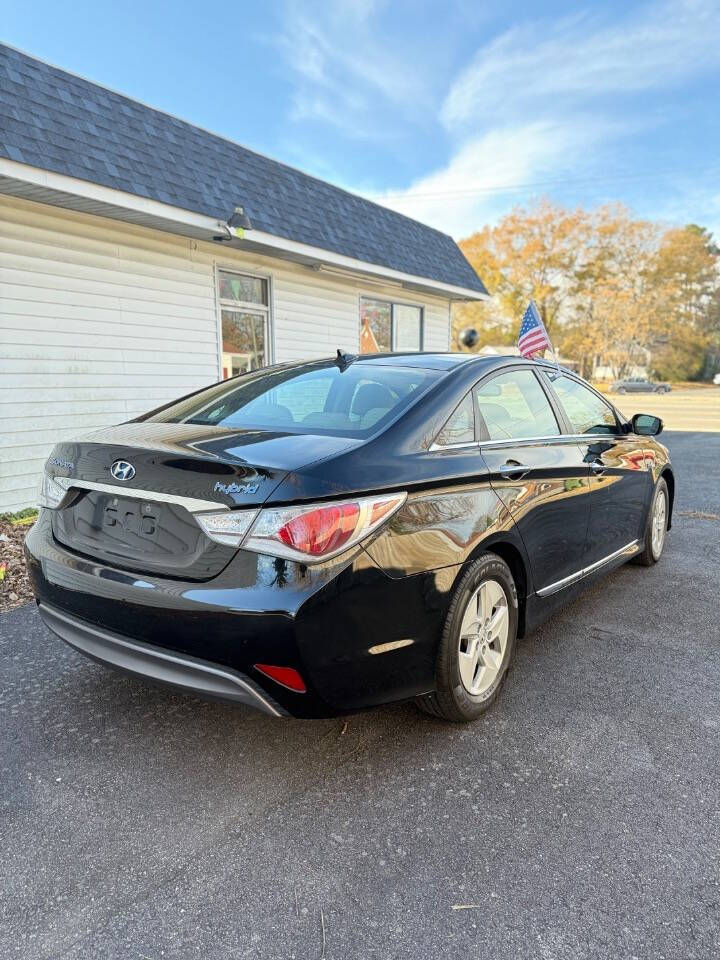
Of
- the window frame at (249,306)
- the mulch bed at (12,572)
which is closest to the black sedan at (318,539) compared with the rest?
the mulch bed at (12,572)

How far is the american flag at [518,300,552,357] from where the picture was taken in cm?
1020

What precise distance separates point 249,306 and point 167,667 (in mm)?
7188

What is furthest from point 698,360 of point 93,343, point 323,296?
point 93,343

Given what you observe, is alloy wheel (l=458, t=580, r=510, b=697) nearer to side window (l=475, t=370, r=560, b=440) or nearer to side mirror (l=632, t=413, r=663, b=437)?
side window (l=475, t=370, r=560, b=440)

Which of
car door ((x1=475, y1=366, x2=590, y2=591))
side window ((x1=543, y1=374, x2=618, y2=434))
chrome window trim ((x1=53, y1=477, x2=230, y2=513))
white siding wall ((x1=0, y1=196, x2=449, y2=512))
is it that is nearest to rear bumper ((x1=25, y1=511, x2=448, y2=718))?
chrome window trim ((x1=53, y1=477, x2=230, y2=513))

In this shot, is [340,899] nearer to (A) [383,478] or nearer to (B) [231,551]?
(B) [231,551]

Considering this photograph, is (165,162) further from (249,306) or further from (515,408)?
(515,408)

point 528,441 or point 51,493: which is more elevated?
point 528,441

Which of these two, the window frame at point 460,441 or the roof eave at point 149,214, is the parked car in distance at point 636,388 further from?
the window frame at point 460,441

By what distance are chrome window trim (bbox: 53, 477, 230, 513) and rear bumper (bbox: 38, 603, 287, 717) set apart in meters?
0.50

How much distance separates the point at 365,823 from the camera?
209 cm

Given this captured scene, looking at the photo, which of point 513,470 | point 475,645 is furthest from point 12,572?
point 513,470

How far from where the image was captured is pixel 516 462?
9.49 feet

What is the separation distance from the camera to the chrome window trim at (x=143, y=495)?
2.08m
